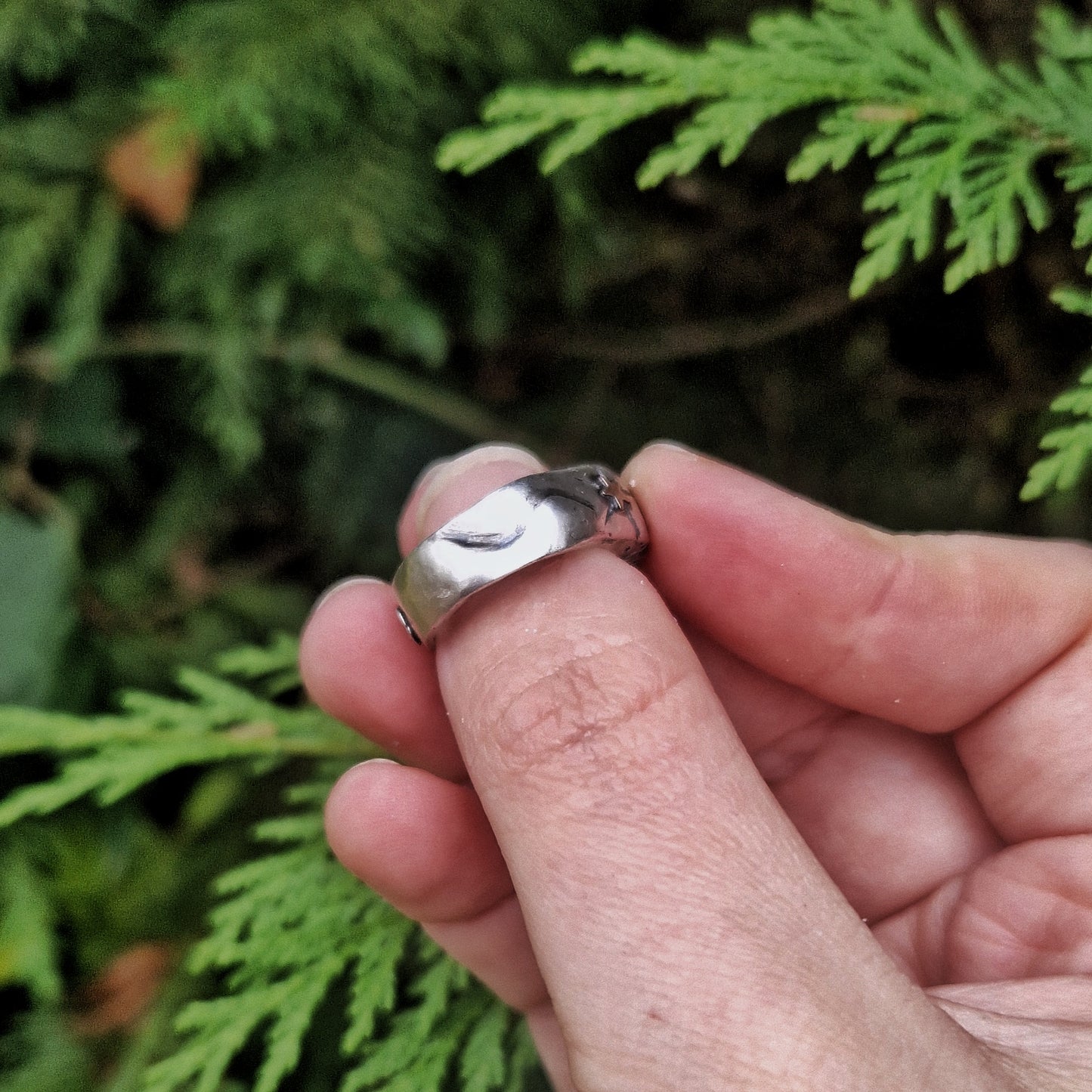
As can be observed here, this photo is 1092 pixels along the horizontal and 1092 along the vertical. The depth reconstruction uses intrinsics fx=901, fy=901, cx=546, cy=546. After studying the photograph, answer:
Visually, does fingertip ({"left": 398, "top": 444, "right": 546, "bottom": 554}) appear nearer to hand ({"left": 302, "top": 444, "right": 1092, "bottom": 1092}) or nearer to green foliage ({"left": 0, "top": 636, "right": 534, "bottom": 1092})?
hand ({"left": 302, "top": 444, "right": 1092, "bottom": 1092})

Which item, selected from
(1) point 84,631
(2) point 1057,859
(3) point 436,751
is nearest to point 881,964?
(2) point 1057,859

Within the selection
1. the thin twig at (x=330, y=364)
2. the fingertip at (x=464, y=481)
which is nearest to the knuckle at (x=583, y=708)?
the fingertip at (x=464, y=481)

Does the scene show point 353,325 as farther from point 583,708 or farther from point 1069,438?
point 1069,438

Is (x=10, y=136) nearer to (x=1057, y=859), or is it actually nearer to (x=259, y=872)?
(x=259, y=872)

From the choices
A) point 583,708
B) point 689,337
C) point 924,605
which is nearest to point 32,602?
point 583,708

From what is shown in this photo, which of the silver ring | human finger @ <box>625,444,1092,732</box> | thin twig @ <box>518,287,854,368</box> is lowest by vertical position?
human finger @ <box>625,444,1092,732</box>

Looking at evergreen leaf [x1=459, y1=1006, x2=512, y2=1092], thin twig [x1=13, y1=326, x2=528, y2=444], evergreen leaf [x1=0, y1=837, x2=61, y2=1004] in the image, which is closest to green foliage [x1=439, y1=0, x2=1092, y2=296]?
thin twig [x1=13, y1=326, x2=528, y2=444]

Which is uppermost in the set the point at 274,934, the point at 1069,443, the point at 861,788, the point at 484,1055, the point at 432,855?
the point at 1069,443
